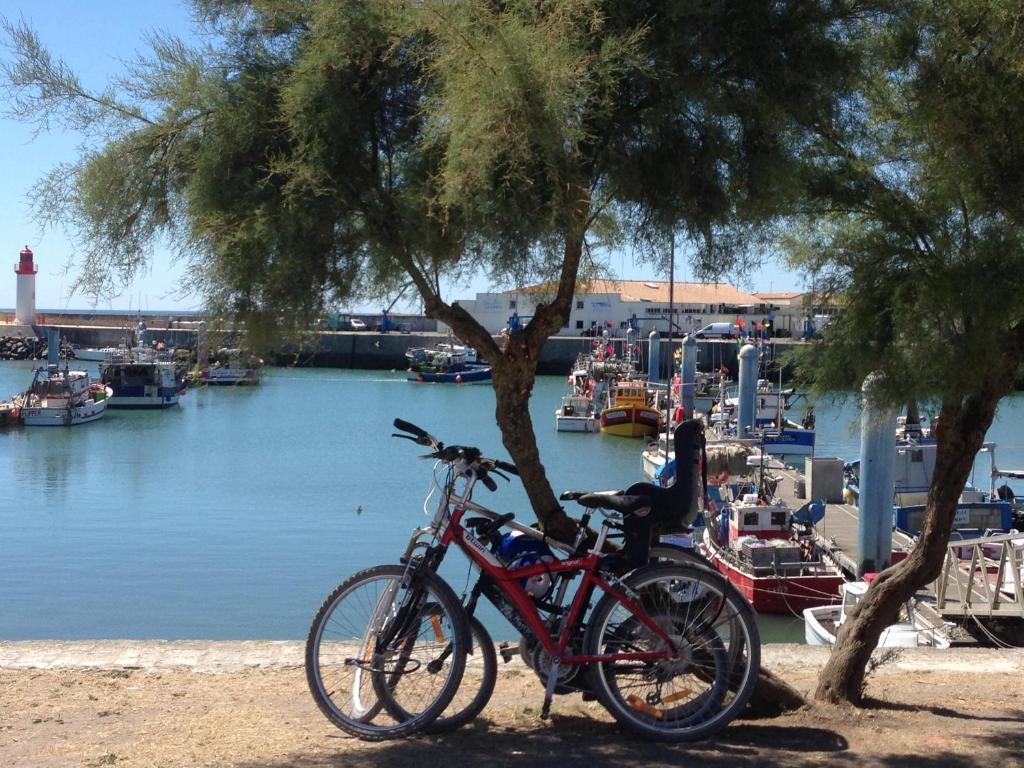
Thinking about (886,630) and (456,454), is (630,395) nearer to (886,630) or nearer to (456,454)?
(886,630)

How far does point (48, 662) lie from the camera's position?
6.78 meters

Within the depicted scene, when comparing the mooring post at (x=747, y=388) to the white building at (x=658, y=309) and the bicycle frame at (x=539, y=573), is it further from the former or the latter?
the white building at (x=658, y=309)

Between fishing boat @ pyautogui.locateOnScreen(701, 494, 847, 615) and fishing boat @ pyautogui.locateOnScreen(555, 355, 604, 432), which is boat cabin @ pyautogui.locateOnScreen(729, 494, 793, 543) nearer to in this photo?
fishing boat @ pyautogui.locateOnScreen(701, 494, 847, 615)

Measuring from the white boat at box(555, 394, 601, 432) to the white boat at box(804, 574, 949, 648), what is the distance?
33.0 m

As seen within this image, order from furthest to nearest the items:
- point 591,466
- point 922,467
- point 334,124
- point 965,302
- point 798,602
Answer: point 591,466 < point 922,467 < point 798,602 < point 965,302 < point 334,124

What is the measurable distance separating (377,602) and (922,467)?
2361 centimetres

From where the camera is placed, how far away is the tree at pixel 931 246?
19.2 feet

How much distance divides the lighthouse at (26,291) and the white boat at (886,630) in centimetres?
7699

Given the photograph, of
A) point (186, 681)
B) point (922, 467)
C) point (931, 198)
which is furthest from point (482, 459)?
point (922, 467)

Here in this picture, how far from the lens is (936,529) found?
6.23m

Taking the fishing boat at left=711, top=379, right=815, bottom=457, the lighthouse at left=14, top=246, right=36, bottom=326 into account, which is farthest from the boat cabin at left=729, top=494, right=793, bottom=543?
the lighthouse at left=14, top=246, right=36, bottom=326

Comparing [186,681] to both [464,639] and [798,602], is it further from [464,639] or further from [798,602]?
[798,602]

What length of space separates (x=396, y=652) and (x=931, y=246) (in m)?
3.60

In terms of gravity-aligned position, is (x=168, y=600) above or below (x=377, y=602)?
below
